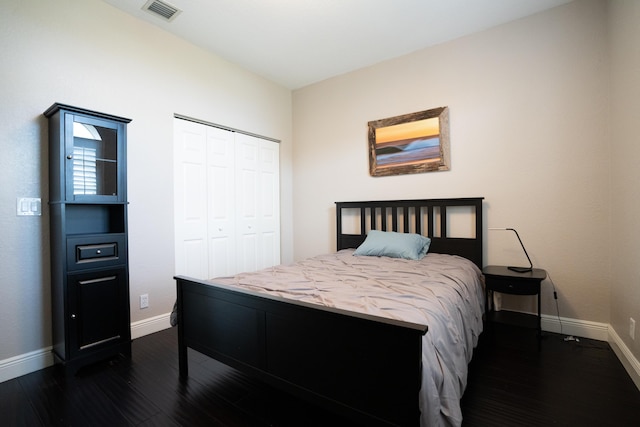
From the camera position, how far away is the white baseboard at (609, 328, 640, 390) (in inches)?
71.1

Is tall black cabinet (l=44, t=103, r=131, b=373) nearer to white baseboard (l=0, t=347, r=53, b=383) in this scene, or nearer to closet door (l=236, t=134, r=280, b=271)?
white baseboard (l=0, t=347, r=53, b=383)

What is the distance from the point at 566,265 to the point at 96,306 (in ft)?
12.3

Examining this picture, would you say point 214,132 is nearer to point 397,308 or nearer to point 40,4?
point 40,4

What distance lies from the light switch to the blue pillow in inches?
104

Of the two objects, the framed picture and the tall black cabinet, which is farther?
the framed picture

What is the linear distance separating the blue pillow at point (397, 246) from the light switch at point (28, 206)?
263cm

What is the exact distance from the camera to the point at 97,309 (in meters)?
2.16

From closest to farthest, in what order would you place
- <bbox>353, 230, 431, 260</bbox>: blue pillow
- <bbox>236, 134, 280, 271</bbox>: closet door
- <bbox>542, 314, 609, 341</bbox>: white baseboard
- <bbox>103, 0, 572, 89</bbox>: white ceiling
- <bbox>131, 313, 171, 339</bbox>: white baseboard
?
1. <bbox>542, 314, 609, 341</bbox>: white baseboard
2. <bbox>103, 0, 572, 89</bbox>: white ceiling
3. <bbox>131, 313, 171, 339</bbox>: white baseboard
4. <bbox>353, 230, 431, 260</bbox>: blue pillow
5. <bbox>236, 134, 280, 271</bbox>: closet door

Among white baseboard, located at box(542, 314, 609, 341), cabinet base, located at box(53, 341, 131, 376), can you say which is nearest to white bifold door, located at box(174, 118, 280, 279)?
cabinet base, located at box(53, 341, 131, 376)

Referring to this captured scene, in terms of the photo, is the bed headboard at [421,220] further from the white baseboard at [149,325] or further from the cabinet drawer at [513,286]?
the white baseboard at [149,325]

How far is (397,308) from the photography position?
1.41 meters

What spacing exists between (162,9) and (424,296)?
3065 mm

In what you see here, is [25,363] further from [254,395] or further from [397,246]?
[397,246]

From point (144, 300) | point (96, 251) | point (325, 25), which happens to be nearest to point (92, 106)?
point (96, 251)
